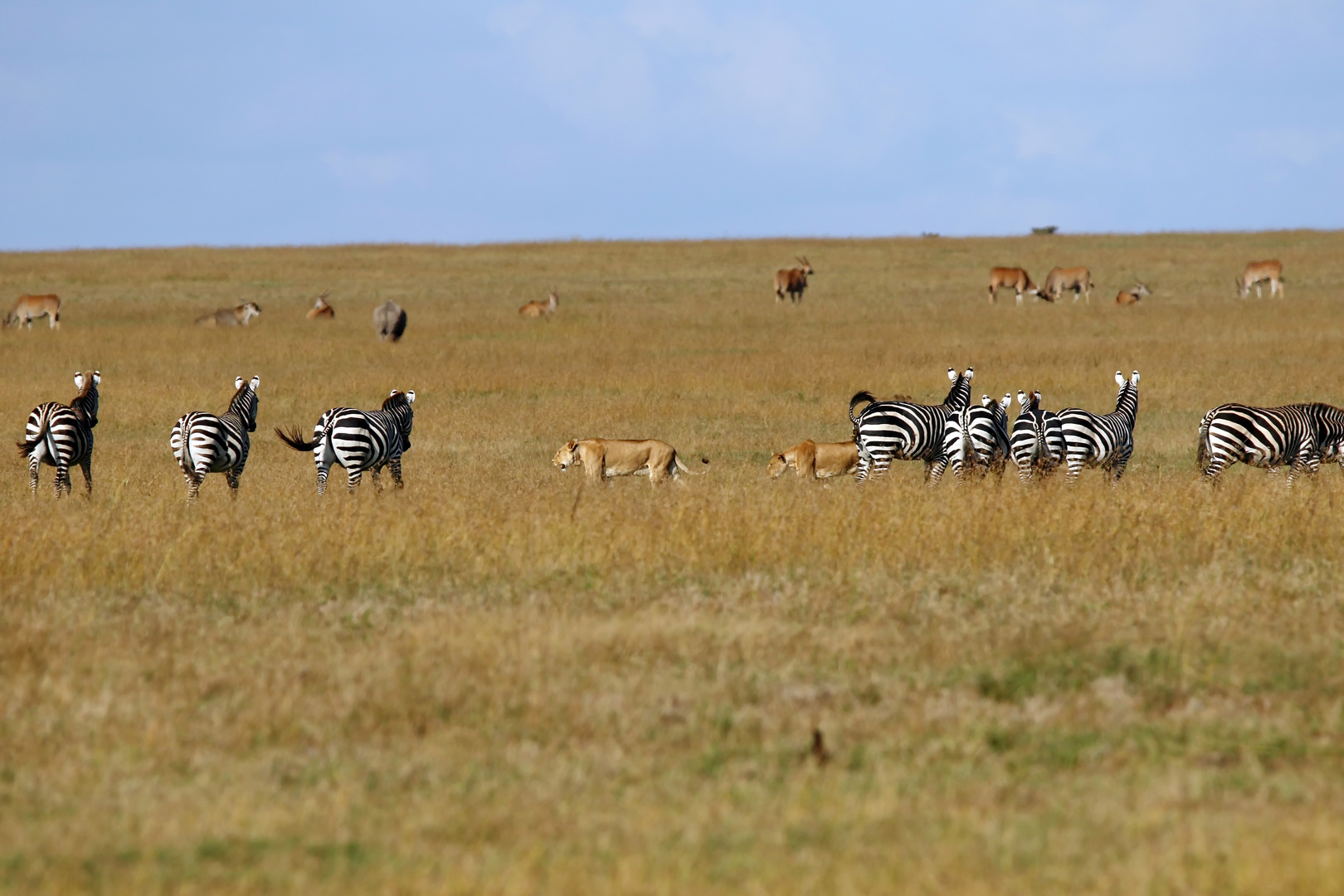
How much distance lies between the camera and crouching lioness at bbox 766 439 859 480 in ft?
56.3

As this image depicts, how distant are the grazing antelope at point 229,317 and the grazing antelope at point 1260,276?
3245 cm

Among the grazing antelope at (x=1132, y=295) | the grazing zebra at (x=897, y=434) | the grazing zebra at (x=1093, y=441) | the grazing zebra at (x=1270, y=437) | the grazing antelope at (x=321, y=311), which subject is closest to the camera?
the grazing zebra at (x=1270, y=437)

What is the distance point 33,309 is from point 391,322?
1238cm

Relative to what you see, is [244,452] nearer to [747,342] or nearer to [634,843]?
[634,843]

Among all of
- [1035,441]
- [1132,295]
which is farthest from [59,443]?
[1132,295]

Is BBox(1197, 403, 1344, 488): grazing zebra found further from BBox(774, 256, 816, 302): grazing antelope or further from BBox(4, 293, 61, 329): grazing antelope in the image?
BBox(4, 293, 61, 329): grazing antelope

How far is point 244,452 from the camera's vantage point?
1570 centimetres

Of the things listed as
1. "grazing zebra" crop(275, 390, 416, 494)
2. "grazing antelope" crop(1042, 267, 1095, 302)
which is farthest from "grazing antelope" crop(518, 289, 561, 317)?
"grazing zebra" crop(275, 390, 416, 494)

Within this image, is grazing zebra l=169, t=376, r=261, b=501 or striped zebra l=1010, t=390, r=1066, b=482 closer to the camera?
grazing zebra l=169, t=376, r=261, b=501

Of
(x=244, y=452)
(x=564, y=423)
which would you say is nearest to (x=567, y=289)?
(x=564, y=423)

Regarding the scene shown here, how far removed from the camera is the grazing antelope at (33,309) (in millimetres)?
42344

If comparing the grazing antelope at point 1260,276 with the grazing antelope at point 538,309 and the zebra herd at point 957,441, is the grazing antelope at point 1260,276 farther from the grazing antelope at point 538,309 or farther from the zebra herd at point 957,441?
the zebra herd at point 957,441

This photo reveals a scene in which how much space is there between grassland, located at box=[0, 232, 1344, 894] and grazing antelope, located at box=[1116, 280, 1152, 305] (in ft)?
98.4

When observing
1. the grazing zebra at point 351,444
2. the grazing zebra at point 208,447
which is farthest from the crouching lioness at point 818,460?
the grazing zebra at point 208,447
